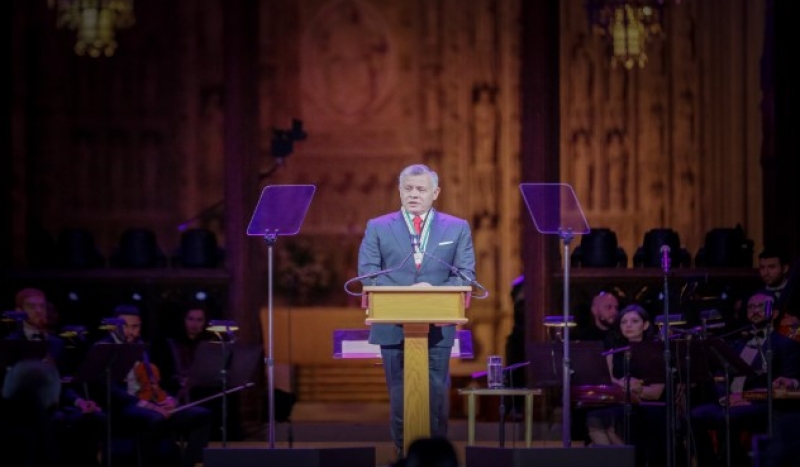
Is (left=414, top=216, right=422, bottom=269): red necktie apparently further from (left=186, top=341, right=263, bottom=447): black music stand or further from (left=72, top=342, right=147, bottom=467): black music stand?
(left=72, top=342, right=147, bottom=467): black music stand

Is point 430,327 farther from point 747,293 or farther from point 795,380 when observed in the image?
point 747,293

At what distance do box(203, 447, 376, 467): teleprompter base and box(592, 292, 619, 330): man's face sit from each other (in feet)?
10.9

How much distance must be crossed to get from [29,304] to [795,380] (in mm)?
4818

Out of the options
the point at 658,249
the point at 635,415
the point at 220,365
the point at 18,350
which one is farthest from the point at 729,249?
the point at 18,350

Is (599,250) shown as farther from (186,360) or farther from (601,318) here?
(186,360)

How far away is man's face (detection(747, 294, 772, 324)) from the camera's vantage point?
→ 998cm

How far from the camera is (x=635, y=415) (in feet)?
33.1

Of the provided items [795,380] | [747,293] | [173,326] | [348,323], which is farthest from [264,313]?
[795,380]

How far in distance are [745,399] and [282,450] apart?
3075 millimetres

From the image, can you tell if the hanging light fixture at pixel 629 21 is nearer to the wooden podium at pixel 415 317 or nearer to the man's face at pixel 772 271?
the man's face at pixel 772 271

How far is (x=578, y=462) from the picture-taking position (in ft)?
26.2

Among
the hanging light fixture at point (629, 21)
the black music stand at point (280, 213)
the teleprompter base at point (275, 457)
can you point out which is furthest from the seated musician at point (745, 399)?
the black music stand at point (280, 213)

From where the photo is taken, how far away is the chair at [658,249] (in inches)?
467

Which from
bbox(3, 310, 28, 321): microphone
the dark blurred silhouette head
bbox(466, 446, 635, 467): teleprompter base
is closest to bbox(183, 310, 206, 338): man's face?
bbox(3, 310, 28, 321): microphone
